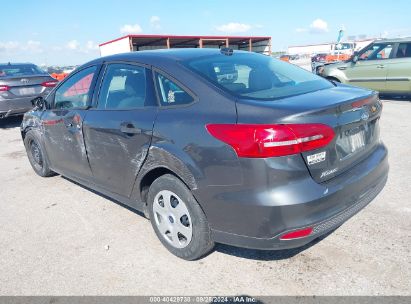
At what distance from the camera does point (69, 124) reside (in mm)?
3738

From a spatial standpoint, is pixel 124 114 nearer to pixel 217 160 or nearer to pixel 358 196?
pixel 217 160

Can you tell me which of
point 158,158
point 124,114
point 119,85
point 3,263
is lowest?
point 3,263

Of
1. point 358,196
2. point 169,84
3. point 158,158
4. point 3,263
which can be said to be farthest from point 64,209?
point 358,196

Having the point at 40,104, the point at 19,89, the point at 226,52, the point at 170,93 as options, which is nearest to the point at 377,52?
the point at 226,52

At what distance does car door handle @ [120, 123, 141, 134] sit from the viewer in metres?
2.82

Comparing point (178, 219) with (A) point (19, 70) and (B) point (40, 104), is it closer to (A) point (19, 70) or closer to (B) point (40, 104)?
(B) point (40, 104)

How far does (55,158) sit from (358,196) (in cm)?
357

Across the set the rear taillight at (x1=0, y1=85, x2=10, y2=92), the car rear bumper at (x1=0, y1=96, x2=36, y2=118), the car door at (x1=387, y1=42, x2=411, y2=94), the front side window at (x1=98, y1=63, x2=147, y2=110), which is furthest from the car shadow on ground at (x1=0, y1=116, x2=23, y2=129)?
the car door at (x1=387, y1=42, x2=411, y2=94)

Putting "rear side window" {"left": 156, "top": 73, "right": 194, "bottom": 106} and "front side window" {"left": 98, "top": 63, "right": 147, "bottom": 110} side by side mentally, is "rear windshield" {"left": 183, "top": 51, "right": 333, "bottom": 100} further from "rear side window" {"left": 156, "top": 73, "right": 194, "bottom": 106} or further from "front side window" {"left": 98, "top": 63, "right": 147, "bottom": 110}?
"front side window" {"left": 98, "top": 63, "right": 147, "bottom": 110}

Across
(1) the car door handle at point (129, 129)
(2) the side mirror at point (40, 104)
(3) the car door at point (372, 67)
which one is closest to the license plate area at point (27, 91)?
(2) the side mirror at point (40, 104)

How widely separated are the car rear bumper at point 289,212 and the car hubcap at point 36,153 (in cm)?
351

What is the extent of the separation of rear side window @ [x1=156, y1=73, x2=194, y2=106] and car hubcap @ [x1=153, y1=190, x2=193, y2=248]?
0.72 meters

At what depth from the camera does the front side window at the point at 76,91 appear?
3582 mm

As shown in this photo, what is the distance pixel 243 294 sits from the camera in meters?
2.36
